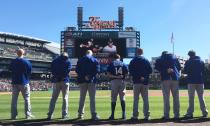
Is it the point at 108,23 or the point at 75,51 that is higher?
the point at 108,23

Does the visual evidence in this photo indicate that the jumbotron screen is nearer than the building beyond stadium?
Yes

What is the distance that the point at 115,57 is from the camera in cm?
1345

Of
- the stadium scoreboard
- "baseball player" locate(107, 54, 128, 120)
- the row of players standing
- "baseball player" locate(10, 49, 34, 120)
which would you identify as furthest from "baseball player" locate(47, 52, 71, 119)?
the stadium scoreboard

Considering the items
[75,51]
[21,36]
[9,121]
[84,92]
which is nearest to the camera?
[9,121]

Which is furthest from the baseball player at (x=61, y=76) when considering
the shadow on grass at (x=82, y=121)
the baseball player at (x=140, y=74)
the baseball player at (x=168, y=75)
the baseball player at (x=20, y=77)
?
the baseball player at (x=168, y=75)

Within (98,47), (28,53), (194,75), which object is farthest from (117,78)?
(28,53)

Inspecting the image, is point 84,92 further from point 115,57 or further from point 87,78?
point 115,57

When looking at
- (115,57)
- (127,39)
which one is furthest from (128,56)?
(115,57)

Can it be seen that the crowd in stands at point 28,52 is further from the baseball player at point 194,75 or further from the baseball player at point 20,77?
the baseball player at point 194,75

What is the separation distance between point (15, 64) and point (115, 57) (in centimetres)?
318

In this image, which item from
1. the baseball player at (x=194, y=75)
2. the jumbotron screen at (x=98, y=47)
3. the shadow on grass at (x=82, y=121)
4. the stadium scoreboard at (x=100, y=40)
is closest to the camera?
the shadow on grass at (x=82, y=121)

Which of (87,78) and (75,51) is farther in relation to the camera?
(75,51)

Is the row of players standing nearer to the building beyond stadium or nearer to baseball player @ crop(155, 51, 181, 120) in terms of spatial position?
baseball player @ crop(155, 51, 181, 120)

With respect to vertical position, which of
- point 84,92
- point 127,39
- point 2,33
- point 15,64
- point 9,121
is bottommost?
point 9,121
